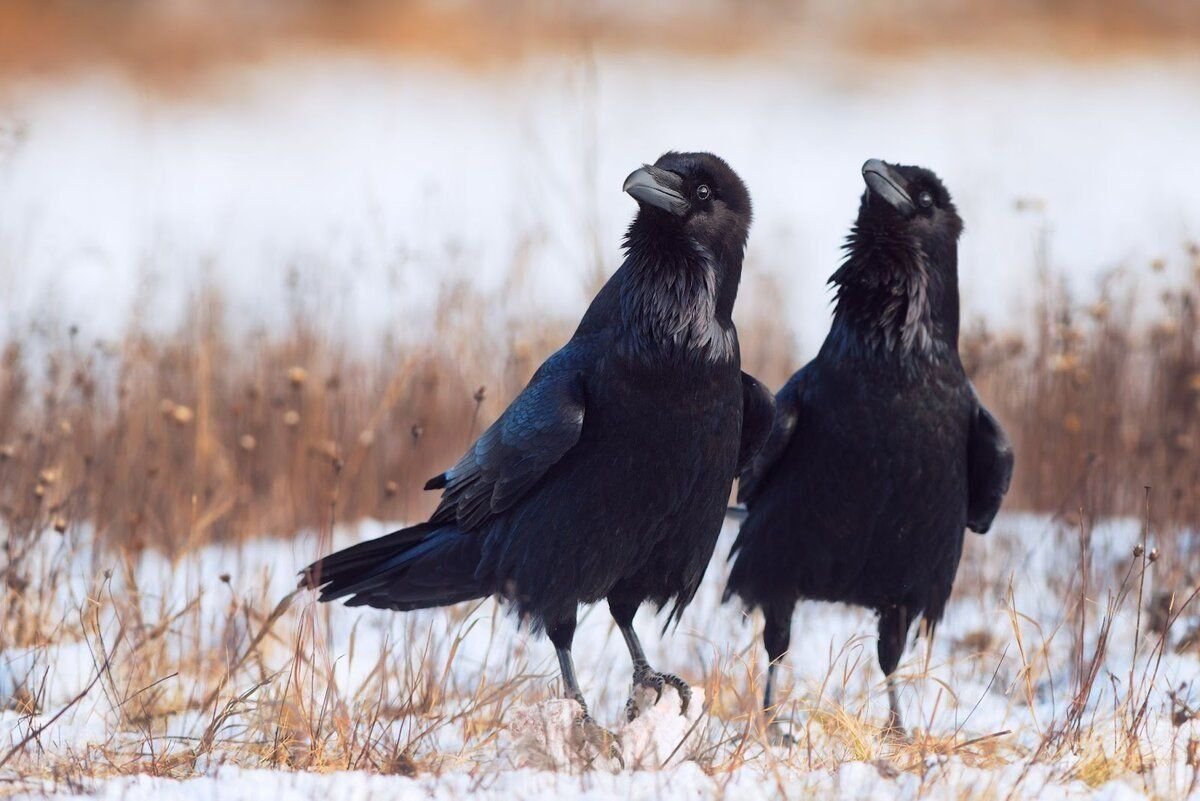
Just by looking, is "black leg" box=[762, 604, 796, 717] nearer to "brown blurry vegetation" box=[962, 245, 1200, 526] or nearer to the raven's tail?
the raven's tail

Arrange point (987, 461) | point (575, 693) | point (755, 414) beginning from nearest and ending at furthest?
1. point (575, 693)
2. point (755, 414)
3. point (987, 461)

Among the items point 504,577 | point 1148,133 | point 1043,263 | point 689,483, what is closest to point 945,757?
point 689,483

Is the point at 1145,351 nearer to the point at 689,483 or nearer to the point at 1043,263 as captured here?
the point at 1043,263

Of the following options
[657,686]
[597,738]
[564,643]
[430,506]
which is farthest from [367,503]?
[597,738]

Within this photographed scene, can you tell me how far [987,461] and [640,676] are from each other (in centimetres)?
149

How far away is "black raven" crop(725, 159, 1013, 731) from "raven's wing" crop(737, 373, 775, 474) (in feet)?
1.09

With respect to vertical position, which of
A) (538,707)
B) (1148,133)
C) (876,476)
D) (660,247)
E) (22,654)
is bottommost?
(22,654)

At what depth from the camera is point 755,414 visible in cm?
392

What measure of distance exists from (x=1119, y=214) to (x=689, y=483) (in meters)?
11.3

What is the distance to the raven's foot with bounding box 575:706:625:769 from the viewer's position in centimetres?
334

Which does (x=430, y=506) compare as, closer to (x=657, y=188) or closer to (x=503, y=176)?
(x=657, y=188)

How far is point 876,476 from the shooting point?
4.18m

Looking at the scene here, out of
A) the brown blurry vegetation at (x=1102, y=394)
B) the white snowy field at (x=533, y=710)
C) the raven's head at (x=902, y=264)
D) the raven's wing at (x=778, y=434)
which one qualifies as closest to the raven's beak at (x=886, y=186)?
the raven's head at (x=902, y=264)

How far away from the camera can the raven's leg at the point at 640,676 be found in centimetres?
360
